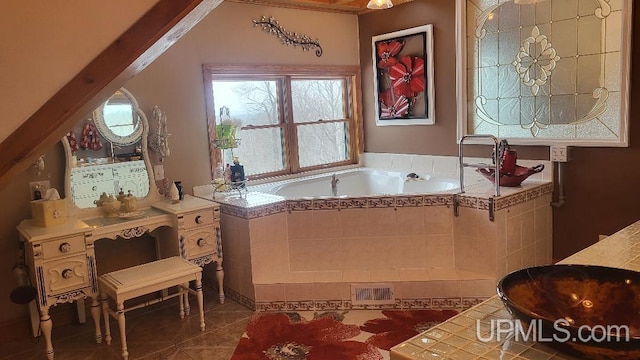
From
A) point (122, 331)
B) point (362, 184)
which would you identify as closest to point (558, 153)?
point (362, 184)

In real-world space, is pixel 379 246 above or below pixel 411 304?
above

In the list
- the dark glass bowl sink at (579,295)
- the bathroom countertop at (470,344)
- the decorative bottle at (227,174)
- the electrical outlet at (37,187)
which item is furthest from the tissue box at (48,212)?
the dark glass bowl sink at (579,295)

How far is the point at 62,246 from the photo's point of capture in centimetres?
304

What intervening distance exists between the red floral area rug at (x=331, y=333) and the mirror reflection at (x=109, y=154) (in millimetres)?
1446

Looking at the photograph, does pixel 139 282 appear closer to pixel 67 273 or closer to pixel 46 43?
pixel 67 273

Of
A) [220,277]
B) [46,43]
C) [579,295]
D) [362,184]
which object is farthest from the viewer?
[362,184]

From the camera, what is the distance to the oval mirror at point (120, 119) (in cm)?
375

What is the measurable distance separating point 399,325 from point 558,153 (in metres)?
1.88

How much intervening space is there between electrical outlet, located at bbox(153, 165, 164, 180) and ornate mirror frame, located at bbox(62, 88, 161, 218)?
0.14 ft

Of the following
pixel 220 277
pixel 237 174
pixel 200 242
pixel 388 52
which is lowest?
pixel 220 277

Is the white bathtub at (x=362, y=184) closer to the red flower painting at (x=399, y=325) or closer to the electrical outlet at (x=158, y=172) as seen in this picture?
the electrical outlet at (x=158, y=172)

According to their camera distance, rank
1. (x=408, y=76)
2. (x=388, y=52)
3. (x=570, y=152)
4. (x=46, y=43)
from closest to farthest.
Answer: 1. (x=46, y=43)
2. (x=570, y=152)
3. (x=408, y=76)
4. (x=388, y=52)

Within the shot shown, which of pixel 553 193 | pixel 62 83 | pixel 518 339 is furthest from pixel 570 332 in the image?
pixel 553 193

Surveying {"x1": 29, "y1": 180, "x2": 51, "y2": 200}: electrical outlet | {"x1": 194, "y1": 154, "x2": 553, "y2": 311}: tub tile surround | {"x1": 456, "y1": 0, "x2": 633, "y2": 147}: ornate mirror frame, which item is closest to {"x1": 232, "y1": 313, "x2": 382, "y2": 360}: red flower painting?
{"x1": 194, "y1": 154, "x2": 553, "y2": 311}: tub tile surround
